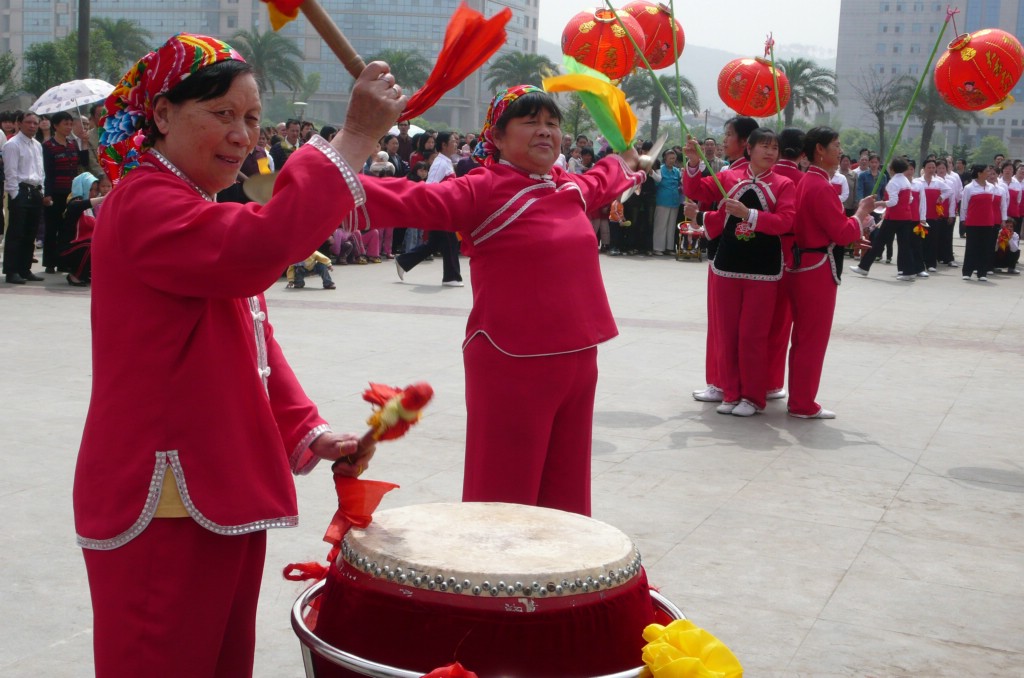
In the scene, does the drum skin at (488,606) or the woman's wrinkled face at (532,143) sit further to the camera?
the woman's wrinkled face at (532,143)

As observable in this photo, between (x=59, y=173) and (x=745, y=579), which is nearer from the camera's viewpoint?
(x=745, y=579)

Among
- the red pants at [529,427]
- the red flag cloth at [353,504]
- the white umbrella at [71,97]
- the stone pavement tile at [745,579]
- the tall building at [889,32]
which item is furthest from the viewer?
the tall building at [889,32]

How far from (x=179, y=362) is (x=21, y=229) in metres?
11.1

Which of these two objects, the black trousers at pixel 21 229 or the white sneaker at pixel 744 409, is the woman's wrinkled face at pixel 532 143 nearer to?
the white sneaker at pixel 744 409

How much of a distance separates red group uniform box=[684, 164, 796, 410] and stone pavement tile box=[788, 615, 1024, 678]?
11.8 feet

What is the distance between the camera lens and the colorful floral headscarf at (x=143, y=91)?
203 cm

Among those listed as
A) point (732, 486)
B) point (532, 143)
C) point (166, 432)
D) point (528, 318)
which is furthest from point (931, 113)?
point (166, 432)

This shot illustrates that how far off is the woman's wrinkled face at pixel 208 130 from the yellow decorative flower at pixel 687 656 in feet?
3.84

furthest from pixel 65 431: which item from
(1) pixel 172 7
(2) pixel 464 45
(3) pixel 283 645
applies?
(1) pixel 172 7

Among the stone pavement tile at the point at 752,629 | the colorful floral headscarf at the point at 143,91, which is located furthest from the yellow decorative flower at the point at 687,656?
the stone pavement tile at the point at 752,629

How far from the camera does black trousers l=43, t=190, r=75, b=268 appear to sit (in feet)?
39.9

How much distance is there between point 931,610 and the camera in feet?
13.3

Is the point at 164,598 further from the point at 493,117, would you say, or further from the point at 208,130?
the point at 493,117

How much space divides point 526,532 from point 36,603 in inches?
84.5
